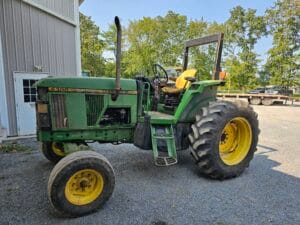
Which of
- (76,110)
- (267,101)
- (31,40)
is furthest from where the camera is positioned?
(267,101)

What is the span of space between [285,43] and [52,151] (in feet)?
80.1

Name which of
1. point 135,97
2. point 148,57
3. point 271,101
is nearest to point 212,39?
point 135,97

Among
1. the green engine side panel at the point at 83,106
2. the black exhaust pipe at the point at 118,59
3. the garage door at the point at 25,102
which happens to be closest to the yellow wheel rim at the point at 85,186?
the green engine side panel at the point at 83,106

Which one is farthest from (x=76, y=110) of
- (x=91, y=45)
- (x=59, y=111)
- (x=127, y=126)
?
(x=91, y=45)

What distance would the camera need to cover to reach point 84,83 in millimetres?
3135

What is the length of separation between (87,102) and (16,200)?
150cm

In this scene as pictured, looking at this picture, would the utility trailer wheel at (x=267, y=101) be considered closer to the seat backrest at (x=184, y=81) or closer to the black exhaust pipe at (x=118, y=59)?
the seat backrest at (x=184, y=81)

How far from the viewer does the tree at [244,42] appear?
78.8 ft

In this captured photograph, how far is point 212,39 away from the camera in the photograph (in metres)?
4.13

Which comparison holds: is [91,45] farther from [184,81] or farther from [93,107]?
[93,107]

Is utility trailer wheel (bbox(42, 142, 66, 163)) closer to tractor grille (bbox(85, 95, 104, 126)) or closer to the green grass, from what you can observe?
tractor grille (bbox(85, 95, 104, 126))

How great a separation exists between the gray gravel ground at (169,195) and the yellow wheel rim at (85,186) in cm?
19

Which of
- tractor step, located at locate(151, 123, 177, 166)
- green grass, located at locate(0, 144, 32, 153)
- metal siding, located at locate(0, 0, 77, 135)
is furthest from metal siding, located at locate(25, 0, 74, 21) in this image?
tractor step, located at locate(151, 123, 177, 166)

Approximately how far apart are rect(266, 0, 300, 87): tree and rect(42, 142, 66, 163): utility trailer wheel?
77.9 feet
